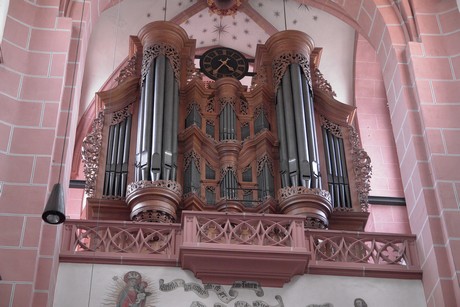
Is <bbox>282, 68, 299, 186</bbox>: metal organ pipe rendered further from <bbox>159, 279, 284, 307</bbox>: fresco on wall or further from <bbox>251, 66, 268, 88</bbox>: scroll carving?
<bbox>159, 279, 284, 307</bbox>: fresco on wall

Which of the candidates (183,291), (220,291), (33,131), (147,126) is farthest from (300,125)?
(33,131)

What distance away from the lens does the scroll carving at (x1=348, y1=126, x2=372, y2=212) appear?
12359 millimetres

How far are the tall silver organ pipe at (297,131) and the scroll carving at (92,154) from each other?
261 centimetres

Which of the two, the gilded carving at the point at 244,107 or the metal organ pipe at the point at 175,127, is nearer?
the metal organ pipe at the point at 175,127

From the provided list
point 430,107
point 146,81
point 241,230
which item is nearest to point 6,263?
point 241,230

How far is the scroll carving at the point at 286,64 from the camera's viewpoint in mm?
13625

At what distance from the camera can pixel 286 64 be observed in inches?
540

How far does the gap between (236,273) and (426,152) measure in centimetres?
284

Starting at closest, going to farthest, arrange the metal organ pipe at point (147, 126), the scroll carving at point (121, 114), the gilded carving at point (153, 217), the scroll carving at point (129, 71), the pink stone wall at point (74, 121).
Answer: the pink stone wall at point (74, 121) < the gilded carving at point (153, 217) < the metal organ pipe at point (147, 126) < the scroll carving at point (121, 114) < the scroll carving at point (129, 71)

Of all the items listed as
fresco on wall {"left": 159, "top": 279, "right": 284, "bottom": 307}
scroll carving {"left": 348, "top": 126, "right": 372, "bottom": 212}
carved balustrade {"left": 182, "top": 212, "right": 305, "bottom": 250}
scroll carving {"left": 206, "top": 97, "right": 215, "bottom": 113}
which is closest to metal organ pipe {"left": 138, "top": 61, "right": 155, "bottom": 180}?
scroll carving {"left": 206, "top": 97, "right": 215, "bottom": 113}

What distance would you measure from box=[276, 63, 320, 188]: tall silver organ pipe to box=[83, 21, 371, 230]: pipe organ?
0.02 m

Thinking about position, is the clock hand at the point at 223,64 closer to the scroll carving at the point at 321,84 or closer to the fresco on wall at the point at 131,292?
→ the scroll carving at the point at 321,84

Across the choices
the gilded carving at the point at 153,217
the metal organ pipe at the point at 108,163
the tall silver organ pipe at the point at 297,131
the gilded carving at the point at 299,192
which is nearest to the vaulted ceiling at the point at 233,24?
the tall silver organ pipe at the point at 297,131

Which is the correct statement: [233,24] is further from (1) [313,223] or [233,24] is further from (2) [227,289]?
(2) [227,289]
